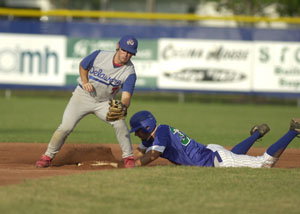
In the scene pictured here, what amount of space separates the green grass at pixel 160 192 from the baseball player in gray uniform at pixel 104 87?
79cm

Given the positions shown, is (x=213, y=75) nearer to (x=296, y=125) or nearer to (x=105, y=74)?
(x=296, y=125)

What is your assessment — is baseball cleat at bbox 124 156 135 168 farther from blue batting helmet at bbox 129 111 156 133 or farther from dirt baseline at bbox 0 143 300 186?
blue batting helmet at bbox 129 111 156 133

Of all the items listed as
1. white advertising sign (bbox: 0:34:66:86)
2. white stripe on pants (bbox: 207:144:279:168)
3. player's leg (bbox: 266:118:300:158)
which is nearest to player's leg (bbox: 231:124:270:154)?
white stripe on pants (bbox: 207:144:279:168)

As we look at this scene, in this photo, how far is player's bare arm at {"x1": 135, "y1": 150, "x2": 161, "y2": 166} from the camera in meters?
6.91

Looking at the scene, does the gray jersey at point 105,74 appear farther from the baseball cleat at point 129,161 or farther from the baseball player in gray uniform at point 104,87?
the baseball cleat at point 129,161

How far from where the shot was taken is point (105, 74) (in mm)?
7562

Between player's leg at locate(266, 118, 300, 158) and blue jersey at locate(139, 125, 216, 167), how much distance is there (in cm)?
70

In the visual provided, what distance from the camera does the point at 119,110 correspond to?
23.5ft

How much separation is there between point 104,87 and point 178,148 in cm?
122

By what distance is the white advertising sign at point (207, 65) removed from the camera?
62.6 ft

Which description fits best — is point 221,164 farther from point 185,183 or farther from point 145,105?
point 145,105

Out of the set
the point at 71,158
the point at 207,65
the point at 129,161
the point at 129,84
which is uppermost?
the point at 129,84

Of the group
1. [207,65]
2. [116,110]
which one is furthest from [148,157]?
[207,65]

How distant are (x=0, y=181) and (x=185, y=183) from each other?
1.86 m
